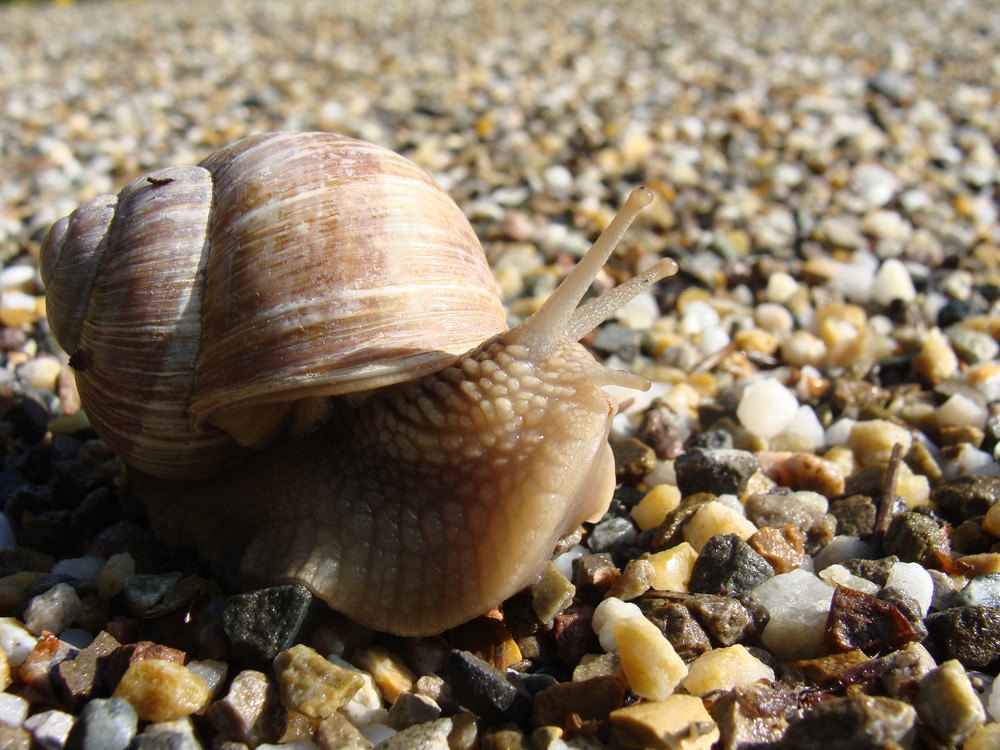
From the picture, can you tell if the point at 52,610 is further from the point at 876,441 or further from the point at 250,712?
the point at 876,441

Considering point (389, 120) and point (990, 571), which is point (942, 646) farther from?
point (389, 120)

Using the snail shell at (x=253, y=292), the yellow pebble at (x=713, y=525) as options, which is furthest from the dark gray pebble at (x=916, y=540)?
the snail shell at (x=253, y=292)

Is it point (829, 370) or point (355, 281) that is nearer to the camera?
point (355, 281)

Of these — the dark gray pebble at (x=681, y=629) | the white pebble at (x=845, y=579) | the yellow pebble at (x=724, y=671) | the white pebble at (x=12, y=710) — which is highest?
the white pebble at (x=845, y=579)

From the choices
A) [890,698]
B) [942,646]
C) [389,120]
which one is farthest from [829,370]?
[389,120]

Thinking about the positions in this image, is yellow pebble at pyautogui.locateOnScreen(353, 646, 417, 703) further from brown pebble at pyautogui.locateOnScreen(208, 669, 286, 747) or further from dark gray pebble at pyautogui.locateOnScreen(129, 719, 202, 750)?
dark gray pebble at pyautogui.locateOnScreen(129, 719, 202, 750)

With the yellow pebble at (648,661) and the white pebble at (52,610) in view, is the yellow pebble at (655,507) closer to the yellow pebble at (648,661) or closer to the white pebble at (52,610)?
the yellow pebble at (648,661)

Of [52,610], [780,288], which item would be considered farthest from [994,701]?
[780,288]
